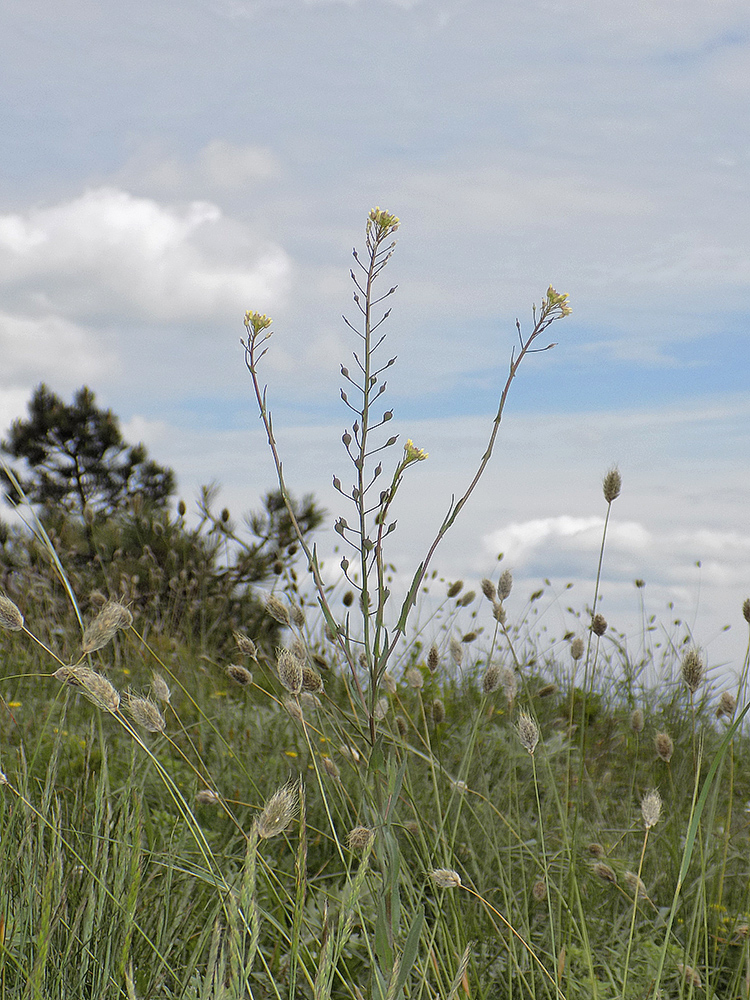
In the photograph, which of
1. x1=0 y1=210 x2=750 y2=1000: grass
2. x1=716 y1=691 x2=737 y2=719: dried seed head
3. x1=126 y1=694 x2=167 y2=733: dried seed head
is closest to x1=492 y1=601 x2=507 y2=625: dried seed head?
x1=0 y1=210 x2=750 y2=1000: grass

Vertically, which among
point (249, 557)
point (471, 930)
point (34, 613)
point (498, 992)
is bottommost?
point (498, 992)

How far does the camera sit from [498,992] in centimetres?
232

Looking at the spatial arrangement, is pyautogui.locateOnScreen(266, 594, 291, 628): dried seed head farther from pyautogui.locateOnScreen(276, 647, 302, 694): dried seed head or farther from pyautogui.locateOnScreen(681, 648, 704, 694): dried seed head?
pyautogui.locateOnScreen(681, 648, 704, 694): dried seed head

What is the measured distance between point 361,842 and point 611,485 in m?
1.23

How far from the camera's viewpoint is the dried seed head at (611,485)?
93.0 inches

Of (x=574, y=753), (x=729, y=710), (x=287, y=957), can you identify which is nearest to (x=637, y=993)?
(x=729, y=710)

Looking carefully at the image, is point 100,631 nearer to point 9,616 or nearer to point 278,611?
point 9,616

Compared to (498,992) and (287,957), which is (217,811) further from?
(498,992)

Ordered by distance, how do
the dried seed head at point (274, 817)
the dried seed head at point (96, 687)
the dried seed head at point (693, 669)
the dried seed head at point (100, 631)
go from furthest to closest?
the dried seed head at point (693, 669) < the dried seed head at point (100, 631) < the dried seed head at point (96, 687) < the dried seed head at point (274, 817)

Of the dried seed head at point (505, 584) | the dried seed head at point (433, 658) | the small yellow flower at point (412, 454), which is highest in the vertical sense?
the small yellow flower at point (412, 454)

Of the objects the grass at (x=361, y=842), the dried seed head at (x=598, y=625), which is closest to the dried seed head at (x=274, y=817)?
the grass at (x=361, y=842)

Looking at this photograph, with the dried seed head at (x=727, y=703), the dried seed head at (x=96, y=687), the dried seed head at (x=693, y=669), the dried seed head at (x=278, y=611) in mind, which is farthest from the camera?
the dried seed head at (x=727, y=703)

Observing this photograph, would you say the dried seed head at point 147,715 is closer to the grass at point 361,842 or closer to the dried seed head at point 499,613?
the grass at point 361,842

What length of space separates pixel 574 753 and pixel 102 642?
10.5 ft
